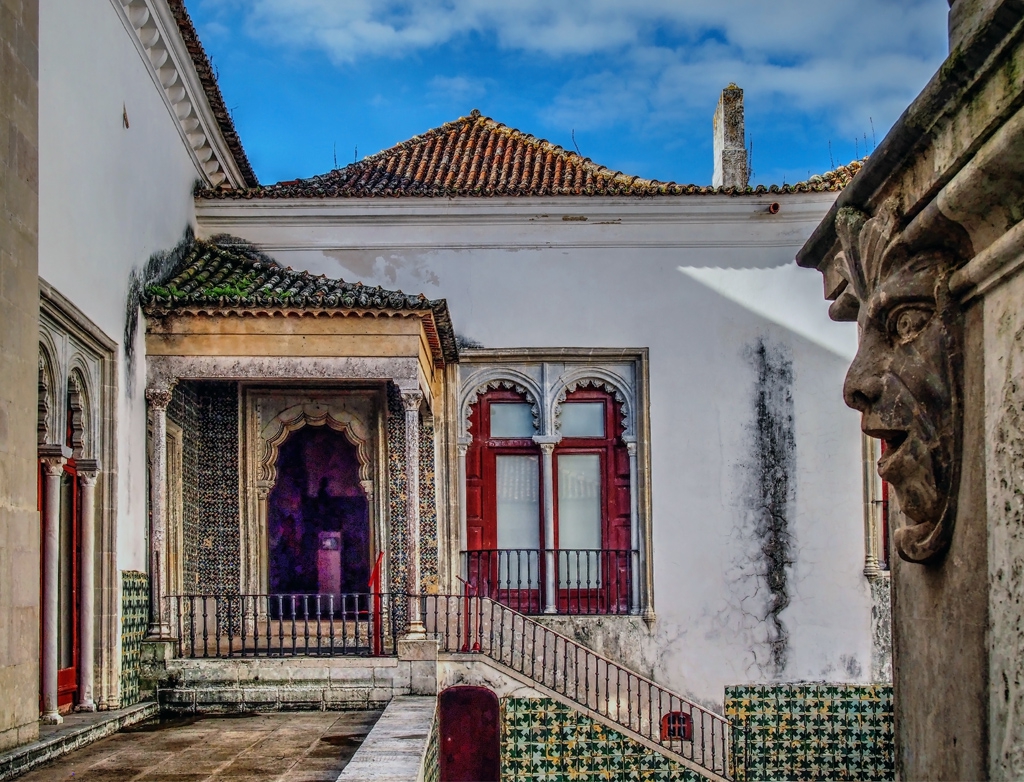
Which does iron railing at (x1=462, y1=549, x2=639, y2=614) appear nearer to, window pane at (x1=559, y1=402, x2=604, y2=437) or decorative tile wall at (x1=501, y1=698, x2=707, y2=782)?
window pane at (x1=559, y1=402, x2=604, y2=437)

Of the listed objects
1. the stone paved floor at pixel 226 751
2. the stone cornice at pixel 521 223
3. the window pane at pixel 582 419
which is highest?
the stone cornice at pixel 521 223

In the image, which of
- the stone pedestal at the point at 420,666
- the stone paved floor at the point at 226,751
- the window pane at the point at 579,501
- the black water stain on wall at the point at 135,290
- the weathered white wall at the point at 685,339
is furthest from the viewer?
the window pane at the point at 579,501

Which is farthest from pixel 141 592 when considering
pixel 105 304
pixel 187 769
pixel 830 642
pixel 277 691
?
pixel 830 642

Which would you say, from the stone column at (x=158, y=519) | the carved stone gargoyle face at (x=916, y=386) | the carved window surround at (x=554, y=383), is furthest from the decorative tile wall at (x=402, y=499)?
the carved stone gargoyle face at (x=916, y=386)

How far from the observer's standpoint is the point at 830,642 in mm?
14430

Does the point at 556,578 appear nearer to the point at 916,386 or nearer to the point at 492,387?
the point at 492,387

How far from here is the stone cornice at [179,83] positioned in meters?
11.6

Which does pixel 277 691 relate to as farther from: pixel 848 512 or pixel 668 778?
pixel 848 512

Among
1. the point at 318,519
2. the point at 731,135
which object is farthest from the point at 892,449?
the point at 731,135

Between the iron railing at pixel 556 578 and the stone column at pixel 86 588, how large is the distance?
5.01 metres

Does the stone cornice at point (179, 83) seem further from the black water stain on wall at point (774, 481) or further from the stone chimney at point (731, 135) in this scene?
the stone chimney at point (731, 135)

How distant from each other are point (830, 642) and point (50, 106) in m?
9.98

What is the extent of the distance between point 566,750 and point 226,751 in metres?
5.15

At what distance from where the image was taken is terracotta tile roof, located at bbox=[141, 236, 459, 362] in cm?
1206
